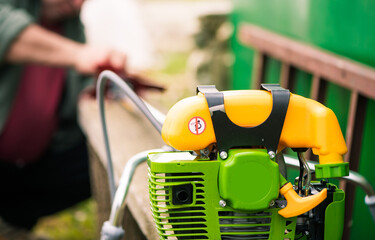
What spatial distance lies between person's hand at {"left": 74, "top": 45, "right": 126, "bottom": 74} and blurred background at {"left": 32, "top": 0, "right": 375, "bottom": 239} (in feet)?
1.29

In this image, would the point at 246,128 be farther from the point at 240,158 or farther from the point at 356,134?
the point at 356,134

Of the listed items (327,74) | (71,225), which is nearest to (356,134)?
(327,74)

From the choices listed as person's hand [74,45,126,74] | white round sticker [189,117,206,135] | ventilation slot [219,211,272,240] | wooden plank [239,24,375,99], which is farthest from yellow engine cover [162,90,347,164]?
person's hand [74,45,126,74]

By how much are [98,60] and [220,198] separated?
1.10 m

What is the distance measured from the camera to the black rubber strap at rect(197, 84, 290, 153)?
34.4 inches

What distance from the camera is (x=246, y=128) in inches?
34.6

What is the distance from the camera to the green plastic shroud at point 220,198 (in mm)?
881

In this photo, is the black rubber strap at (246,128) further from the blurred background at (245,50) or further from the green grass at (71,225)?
the green grass at (71,225)

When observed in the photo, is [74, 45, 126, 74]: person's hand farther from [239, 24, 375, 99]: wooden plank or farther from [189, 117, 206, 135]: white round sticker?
[189, 117, 206, 135]: white round sticker

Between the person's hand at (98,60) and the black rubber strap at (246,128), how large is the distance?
1026 mm

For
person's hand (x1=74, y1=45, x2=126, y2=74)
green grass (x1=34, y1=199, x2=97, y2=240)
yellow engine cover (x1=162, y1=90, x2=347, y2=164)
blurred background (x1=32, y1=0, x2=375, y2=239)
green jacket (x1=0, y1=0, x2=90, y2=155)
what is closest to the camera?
yellow engine cover (x1=162, y1=90, x2=347, y2=164)

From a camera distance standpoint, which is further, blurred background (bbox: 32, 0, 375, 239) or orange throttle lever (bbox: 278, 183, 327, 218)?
blurred background (bbox: 32, 0, 375, 239)

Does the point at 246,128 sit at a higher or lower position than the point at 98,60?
higher

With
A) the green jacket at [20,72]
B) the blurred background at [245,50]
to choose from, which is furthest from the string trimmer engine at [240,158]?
the green jacket at [20,72]
